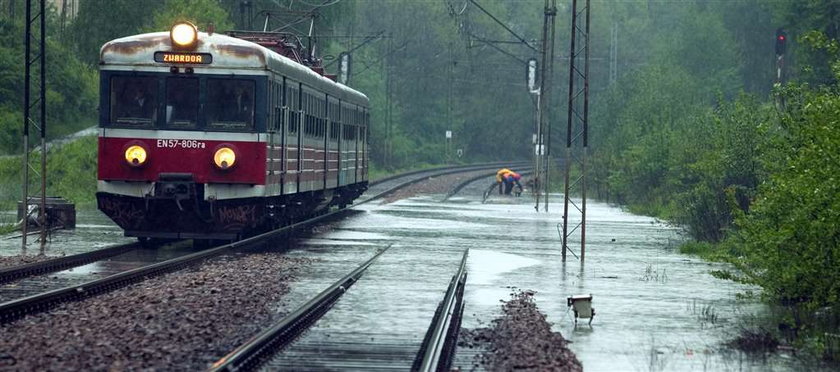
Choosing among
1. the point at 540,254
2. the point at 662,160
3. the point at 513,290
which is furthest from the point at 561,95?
the point at 513,290

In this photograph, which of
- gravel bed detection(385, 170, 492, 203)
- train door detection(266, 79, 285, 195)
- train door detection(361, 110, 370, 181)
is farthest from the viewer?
gravel bed detection(385, 170, 492, 203)

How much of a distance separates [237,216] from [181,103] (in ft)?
6.64

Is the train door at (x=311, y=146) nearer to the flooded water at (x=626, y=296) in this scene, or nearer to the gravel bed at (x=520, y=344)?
the flooded water at (x=626, y=296)

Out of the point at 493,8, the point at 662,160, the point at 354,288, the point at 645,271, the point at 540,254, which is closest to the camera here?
the point at 354,288

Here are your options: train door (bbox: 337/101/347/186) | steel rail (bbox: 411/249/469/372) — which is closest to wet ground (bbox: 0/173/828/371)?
steel rail (bbox: 411/249/469/372)

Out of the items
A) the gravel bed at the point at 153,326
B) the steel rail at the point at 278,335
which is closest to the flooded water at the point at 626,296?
the steel rail at the point at 278,335

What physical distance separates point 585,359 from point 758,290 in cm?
740

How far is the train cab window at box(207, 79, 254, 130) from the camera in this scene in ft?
70.7

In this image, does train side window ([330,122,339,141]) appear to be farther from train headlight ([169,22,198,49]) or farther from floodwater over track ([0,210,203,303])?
train headlight ([169,22,198,49])

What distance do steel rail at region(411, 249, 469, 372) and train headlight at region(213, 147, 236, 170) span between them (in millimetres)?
5782

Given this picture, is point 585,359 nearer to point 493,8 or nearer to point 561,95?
point 561,95

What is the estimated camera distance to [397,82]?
94.0 meters

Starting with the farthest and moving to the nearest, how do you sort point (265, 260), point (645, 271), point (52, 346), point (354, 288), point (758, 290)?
1. point (645, 271)
2. point (265, 260)
3. point (758, 290)
4. point (354, 288)
5. point (52, 346)

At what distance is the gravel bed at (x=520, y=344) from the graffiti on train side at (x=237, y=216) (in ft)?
26.6
